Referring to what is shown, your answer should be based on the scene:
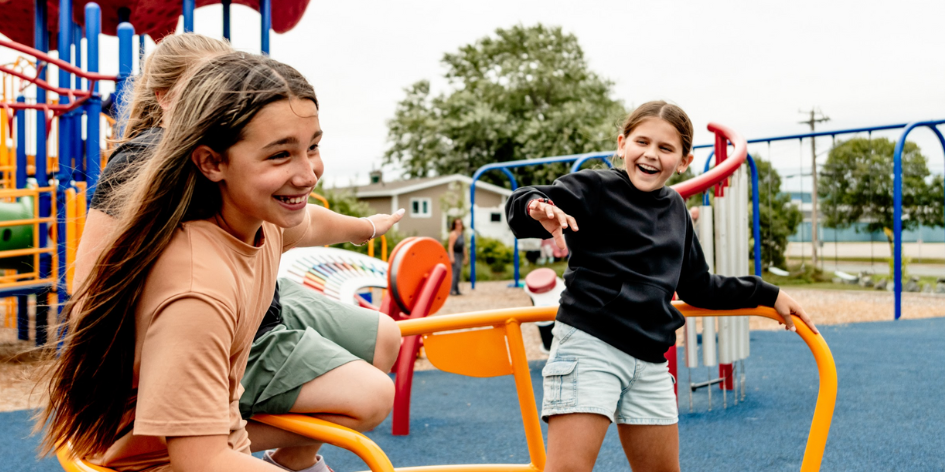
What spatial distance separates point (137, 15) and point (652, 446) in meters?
6.16

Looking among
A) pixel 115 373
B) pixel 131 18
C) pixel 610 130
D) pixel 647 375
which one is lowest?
pixel 647 375

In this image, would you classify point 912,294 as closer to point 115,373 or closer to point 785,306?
point 785,306

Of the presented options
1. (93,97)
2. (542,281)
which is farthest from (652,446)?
(93,97)

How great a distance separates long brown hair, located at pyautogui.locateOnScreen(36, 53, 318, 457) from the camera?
3.17 feet

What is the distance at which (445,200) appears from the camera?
77.7ft

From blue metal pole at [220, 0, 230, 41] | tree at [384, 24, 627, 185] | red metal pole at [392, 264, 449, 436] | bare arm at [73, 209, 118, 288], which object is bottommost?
red metal pole at [392, 264, 449, 436]

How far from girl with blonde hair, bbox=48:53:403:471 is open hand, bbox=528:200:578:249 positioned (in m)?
0.59

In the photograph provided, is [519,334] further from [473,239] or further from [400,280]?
[473,239]

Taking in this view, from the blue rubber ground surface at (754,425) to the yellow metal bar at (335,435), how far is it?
71.7 inches

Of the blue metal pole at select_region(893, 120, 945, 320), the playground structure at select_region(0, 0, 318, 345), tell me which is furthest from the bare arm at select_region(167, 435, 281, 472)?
the blue metal pole at select_region(893, 120, 945, 320)

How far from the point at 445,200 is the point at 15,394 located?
19448 millimetres

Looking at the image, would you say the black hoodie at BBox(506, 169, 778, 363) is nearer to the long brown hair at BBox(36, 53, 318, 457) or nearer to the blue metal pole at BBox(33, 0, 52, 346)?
the long brown hair at BBox(36, 53, 318, 457)

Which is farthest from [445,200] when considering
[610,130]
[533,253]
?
[610,130]

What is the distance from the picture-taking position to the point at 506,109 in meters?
26.8
